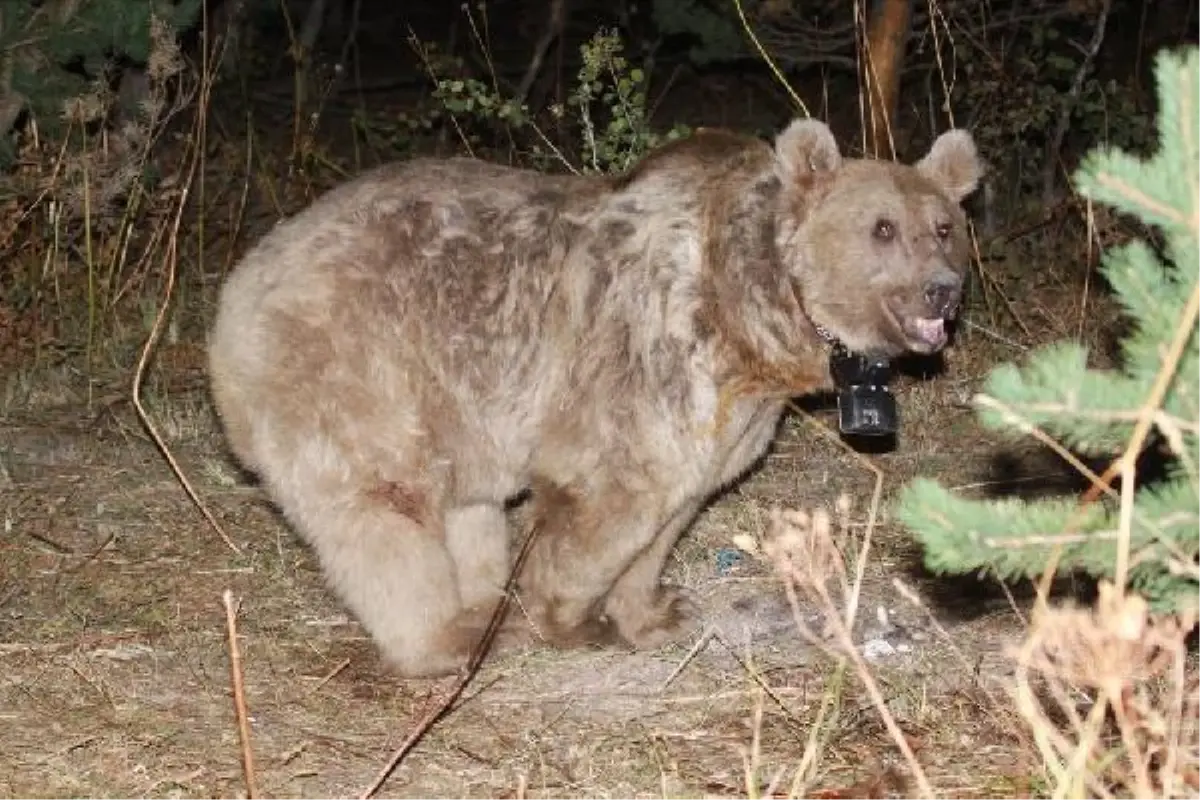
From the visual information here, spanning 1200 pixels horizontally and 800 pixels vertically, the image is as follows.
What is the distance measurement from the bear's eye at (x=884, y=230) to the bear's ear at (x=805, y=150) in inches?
9.1

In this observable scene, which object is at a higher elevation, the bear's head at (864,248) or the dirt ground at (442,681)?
the bear's head at (864,248)

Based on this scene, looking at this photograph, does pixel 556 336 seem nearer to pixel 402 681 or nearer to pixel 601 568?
pixel 601 568

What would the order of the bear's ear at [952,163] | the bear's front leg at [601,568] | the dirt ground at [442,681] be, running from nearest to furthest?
the dirt ground at [442,681] < the bear's front leg at [601,568] < the bear's ear at [952,163]

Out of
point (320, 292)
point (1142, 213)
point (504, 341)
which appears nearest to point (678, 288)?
point (504, 341)

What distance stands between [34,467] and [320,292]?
2759 mm

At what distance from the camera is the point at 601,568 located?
239 inches

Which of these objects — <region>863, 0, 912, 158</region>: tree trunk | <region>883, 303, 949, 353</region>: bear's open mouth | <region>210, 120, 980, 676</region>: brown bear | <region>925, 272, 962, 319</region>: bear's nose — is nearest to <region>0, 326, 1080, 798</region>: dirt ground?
<region>210, 120, 980, 676</region>: brown bear

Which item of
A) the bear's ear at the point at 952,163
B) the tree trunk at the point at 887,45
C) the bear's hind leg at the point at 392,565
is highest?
the tree trunk at the point at 887,45

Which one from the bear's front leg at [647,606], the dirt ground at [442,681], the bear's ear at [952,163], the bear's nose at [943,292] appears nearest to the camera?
the dirt ground at [442,681]

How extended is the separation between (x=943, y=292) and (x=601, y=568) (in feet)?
4.38

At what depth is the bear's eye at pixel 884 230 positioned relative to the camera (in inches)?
230

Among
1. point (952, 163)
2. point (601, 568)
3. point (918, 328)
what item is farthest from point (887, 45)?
point (601, 568)

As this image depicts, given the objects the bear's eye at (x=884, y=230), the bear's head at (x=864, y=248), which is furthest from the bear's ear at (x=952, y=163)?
the bear's eye at (x=884, y=230)

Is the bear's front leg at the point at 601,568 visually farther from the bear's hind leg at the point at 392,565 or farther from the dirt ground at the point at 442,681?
the bear's hind leg at the point at 392,565
